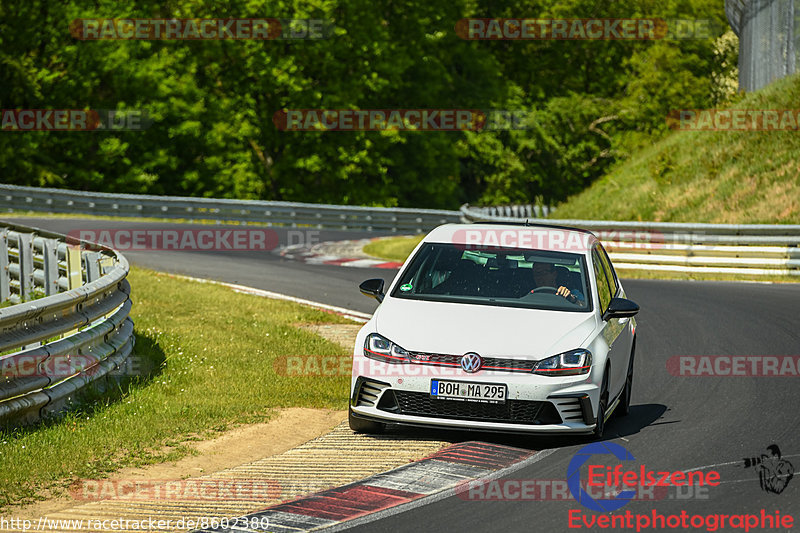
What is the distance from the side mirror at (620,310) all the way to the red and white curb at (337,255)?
15.3 meters

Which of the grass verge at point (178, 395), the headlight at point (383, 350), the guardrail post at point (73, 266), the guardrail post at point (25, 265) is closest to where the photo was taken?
the grass verge at point (178, 395)

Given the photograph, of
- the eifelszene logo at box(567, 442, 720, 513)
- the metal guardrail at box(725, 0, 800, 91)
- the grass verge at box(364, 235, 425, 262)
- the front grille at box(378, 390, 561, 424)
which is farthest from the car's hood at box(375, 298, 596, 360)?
the metal guardrail at box(725, 0, 800, 91)

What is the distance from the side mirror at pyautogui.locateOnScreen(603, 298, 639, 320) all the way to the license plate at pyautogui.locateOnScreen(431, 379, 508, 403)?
1.38 meters

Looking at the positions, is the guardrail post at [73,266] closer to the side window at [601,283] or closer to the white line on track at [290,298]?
the white line on track at [290,298]

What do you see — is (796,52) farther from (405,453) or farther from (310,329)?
(405,453)

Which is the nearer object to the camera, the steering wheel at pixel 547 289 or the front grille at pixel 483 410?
the front grille at pixel 483 410

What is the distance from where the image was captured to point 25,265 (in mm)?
17250

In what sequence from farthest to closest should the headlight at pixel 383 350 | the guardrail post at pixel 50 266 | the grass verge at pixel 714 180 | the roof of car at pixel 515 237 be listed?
the grass verge at pixel 714 180, the guardrail post at pixel 50 266, the roof of car at pixel 515 237, the headlight at pixel 383 350

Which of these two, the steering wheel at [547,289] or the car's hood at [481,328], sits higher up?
the steering wheel at [547,289]

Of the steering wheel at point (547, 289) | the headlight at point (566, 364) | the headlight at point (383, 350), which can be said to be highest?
the steering wheel at point (547, 289)

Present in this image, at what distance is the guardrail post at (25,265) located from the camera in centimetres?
1702

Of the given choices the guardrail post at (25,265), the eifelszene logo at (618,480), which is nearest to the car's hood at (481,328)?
the eifelszene logo at (618,480)

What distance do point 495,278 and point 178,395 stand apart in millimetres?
3109

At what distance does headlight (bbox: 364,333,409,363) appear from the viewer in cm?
874
